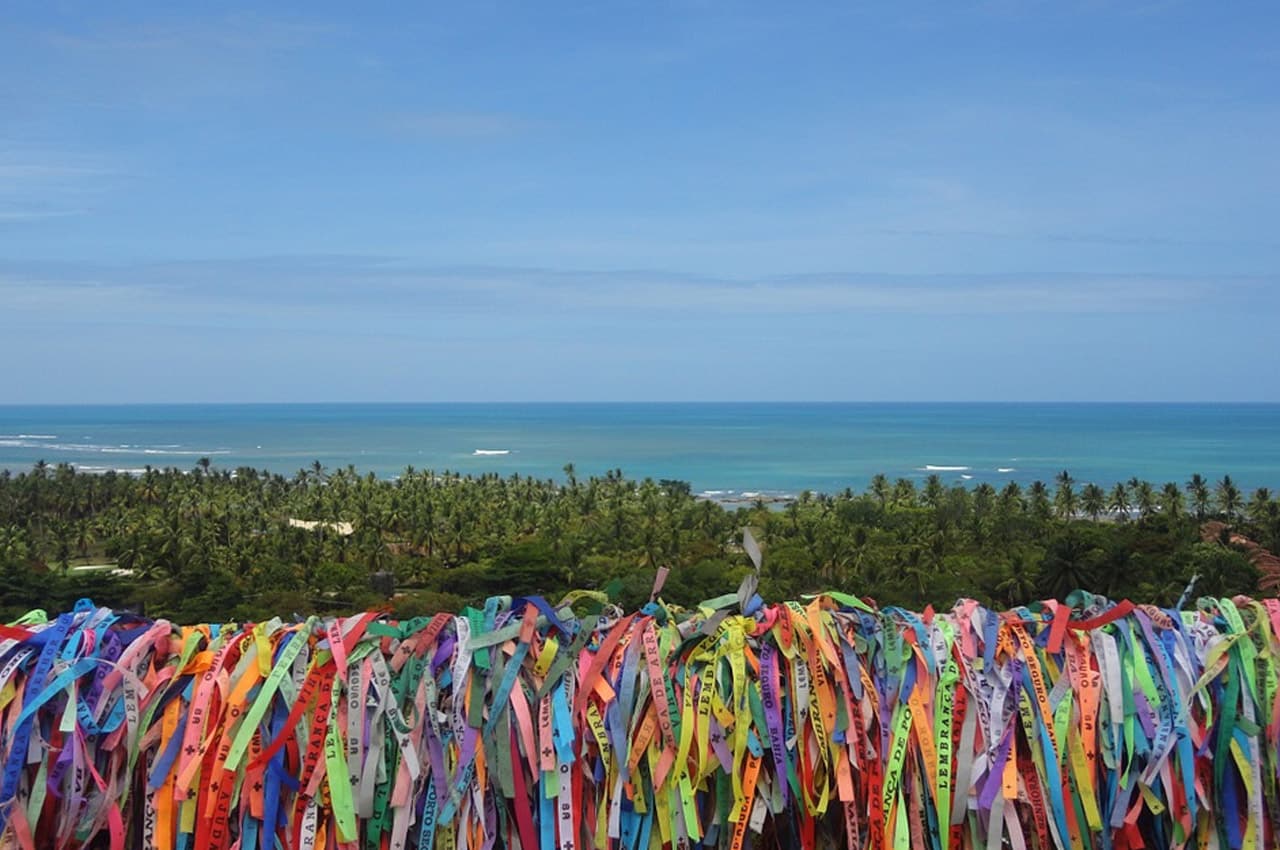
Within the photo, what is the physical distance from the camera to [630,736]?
79.7 inches

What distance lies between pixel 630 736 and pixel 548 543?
48.7m

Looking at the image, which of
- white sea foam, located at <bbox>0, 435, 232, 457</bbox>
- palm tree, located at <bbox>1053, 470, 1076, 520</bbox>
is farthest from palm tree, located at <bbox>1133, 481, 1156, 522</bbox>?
white sea foam, located at <bbox>0, 435, 232, 457</bbox>

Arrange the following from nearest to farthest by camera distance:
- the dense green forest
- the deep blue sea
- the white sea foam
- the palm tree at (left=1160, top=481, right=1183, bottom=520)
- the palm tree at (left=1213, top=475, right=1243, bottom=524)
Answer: the dense green forest → the palm tree at (left=1160, top=481, right=1183, bottom=520) → the palm tree at (left=1213, top=475, right=1243, bottom=524) → the deep blue sea → the white sea foam

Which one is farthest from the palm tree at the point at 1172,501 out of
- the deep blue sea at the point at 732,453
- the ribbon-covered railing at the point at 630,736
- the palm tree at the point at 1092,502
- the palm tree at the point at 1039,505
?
the ribbon-covered railing at the point at 630,736

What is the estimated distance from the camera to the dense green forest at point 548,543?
1510 inches

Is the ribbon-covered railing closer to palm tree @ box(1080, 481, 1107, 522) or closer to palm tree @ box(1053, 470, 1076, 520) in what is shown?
palm tree @ box(1053, 470, 1076, 520)

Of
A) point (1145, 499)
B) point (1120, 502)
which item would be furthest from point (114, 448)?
point (1145, 499)

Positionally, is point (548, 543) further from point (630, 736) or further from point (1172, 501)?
point (630, 736)

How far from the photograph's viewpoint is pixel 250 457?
138000mm

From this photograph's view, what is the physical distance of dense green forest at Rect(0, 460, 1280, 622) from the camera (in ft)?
126

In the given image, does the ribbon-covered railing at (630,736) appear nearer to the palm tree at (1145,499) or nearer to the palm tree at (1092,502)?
the palm tree at (1145,499)

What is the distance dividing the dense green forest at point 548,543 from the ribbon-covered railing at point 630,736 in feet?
82.5

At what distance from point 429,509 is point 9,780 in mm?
57923

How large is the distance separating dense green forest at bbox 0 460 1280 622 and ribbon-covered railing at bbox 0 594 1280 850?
990 inches
